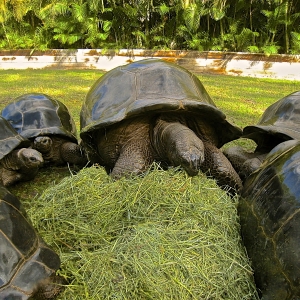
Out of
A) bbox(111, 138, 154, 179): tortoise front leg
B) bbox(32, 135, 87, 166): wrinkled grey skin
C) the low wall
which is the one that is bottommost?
the low wall

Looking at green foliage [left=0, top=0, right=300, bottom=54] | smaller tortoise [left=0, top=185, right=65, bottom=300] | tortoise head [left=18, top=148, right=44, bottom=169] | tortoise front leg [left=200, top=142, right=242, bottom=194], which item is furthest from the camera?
green foliage [left=0, top=0, right=300, bottom=54]

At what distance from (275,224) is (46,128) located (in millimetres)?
2934

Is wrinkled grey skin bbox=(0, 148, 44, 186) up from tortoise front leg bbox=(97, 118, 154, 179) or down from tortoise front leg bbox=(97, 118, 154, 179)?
down

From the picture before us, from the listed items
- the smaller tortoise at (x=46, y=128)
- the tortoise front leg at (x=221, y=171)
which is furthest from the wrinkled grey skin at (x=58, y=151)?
the tortoise front leg at (x=221, y=171)

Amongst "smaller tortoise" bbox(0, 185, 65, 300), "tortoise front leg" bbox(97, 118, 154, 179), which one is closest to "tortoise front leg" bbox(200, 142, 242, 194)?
"tortoise front leg" bbox(97, 118, 154, 179)

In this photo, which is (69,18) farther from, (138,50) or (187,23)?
(187,23)

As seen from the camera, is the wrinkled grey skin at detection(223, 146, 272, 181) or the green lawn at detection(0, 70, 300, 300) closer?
the green lawn at detection(0, 70, 300, 300)

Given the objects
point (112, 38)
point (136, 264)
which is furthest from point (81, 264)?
point (112, 38)

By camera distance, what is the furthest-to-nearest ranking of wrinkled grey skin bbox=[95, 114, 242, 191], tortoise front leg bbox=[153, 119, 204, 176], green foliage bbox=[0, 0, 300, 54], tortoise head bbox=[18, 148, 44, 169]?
green foliage bbox=[0, 0, 300, 54], tortoise head bbox=[18, 148, 44, 169], wrinkled grey skin bbox=[95, 114, 242, 191], tortoise front leg bbox=[153, 119, 204, 176]

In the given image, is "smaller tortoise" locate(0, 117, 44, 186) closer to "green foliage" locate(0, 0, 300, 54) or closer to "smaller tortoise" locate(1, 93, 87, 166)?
"smaller tortoise" locate(1, 93, 87, 166)

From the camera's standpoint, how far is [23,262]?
1828mm

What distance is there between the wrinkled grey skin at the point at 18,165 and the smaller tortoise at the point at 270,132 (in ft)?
6.08

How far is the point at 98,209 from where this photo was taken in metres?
2.29

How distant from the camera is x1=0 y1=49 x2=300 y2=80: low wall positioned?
1310 centimetres
